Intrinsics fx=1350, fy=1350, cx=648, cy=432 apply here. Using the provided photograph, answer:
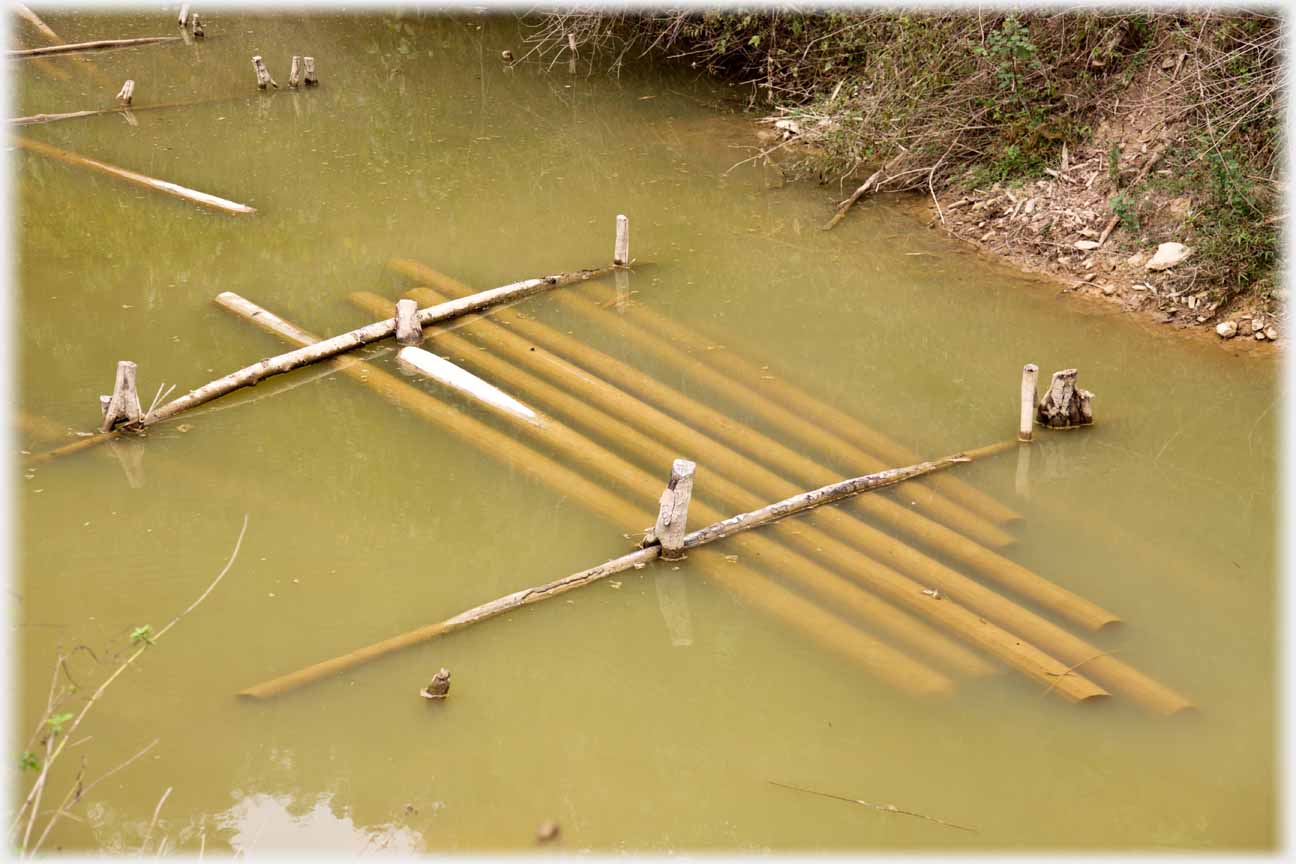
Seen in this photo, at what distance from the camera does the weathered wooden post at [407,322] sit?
914 centimetres

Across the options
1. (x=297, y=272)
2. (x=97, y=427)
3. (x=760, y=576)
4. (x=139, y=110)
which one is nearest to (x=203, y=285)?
(x=297, y=272)

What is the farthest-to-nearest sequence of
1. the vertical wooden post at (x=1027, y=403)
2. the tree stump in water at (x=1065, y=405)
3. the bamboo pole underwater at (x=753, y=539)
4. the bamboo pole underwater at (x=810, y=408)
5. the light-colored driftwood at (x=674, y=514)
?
the tree stump in water at (x=1065, y=405), the vertical wooden post at (x=1027, y=403), the bamboo pole underwater at (x=810, y=408), the light-colored driftwood at (x=674, y=514), the bamboo pole underwater at (x=753, y=539)

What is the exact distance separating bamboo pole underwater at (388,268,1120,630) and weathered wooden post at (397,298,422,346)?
27.7 inches

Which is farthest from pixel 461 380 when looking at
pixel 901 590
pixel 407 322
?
pixel 901 590

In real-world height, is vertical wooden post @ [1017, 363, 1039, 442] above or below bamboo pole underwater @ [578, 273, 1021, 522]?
above

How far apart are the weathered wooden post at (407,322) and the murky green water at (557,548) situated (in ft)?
2.20

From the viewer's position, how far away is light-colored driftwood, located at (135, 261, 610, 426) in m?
8.32

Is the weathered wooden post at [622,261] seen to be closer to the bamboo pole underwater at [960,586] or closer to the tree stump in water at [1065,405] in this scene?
the bamboo pole underwater at [960,586]

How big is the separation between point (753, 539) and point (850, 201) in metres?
5.20

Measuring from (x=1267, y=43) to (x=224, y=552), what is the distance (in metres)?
7.93

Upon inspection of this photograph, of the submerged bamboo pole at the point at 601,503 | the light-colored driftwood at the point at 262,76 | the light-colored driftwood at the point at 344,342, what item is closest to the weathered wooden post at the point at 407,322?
the light-colored driftwood at the point at 344,342

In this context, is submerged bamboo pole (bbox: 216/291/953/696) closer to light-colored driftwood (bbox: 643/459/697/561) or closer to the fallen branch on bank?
light-colored driftwood (bbox: 643/459/697/561)

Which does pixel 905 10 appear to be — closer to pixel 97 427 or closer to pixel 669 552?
pixel 669 552

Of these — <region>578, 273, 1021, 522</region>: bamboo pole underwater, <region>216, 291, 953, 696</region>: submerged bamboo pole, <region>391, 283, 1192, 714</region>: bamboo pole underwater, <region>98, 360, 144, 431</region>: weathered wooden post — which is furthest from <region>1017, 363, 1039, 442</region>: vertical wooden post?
<region>98, 360, 144, 431</region>: weathered wooden post
